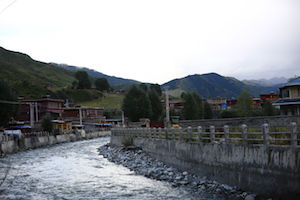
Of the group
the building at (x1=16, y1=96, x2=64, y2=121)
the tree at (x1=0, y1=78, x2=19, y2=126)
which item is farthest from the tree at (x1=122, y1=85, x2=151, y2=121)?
the tree at (x1=0, y1=78, x2=19, y2=126)

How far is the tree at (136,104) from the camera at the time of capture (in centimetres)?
10262

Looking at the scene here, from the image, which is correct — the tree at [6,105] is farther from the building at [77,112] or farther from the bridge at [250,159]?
the bridge at [250,159]

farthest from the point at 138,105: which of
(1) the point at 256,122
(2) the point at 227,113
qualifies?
(1) the point at 256,122

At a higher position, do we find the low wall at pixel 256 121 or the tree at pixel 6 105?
the tree at pixel 6 105

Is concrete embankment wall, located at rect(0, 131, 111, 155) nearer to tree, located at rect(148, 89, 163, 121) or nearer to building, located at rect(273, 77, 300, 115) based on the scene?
tree, located at rect(148, 89, 163, 121)

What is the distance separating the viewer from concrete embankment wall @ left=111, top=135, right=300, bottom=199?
39.8ft

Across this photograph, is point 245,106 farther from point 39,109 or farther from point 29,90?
point 29,90

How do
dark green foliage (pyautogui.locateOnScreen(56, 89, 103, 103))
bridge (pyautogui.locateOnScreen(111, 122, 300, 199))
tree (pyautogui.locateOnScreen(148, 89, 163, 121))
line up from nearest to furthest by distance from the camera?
bridge (pyautogui.locateOnScreen(111, 122, 300, 199))
tree (pyautogui.locateOnScreen(148, 89, 163, 121))
dark green foliage (pyautogui.locateOnScreen(56, 89, 103, 103))

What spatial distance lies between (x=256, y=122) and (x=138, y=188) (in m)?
13.5

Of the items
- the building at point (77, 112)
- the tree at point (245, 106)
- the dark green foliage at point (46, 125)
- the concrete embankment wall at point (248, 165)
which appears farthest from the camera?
the building at point (77, 112)

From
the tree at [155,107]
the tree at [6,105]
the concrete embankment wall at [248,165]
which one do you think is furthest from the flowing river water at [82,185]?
the tree at [155,107]

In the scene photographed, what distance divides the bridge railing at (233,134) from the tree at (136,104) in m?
56.4

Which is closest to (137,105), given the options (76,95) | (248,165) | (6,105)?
(6,105)

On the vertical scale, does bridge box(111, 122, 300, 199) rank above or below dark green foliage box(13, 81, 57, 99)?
below
